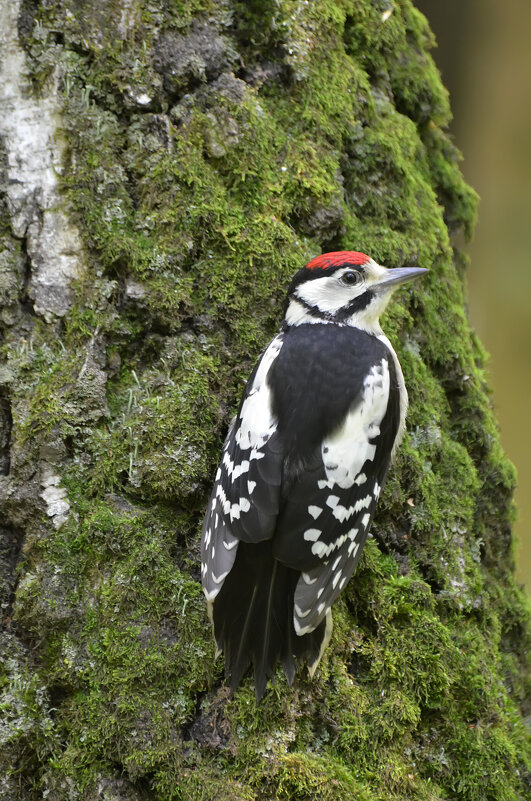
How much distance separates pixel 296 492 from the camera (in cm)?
197

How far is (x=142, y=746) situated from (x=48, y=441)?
852 millimetres

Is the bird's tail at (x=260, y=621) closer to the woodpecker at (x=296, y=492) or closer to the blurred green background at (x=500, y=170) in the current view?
the woodpecker at (x=296, y=492)

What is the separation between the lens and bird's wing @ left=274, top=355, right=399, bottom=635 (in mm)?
1933

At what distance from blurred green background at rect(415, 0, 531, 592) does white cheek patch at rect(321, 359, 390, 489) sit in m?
2.80

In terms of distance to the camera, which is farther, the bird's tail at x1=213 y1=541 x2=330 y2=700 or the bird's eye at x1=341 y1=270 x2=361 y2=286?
the bird's eye at x1=341 y1=270 x2=361 y2=286

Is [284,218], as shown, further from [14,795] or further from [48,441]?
[14,795]

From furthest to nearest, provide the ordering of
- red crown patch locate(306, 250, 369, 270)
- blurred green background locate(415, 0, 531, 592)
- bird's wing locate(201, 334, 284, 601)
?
blurred green background locate(415, 0, 531, 592) < red crown patch locate(306, 250, 369, 270) < bird's wing locate(201, 334, 284, 601)

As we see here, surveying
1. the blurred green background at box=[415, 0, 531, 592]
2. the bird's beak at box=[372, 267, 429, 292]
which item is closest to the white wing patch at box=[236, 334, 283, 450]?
the bird's beak at box=[372, 267, 429, 292]

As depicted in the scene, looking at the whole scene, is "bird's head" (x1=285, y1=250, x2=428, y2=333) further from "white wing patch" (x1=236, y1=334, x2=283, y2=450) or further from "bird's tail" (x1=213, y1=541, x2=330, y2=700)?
"bird's tail" (x1=213, y1=541, x2=330, y2=700)

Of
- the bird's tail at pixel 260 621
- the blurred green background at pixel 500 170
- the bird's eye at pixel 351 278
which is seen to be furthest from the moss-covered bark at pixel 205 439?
the blurred green background at pixel 500 170

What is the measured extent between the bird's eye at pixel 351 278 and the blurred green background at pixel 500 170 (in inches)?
104

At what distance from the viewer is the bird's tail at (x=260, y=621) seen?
6.36ft

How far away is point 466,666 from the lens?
2209 millimetres

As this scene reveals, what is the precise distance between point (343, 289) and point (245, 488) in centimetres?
74
